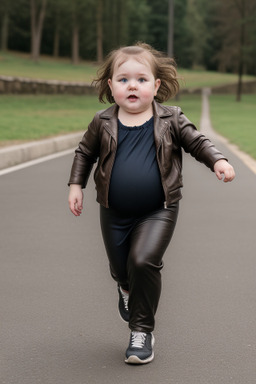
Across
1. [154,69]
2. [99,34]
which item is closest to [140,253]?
[154,69]

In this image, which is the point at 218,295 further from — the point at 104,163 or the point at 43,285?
the point at 104,163

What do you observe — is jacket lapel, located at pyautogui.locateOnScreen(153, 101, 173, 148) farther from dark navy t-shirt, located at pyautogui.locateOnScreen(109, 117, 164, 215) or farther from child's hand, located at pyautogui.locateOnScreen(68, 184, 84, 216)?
child's hand, located at pyautogui.locateOnScreen(68, 184, 84, 216)

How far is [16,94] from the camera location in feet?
128

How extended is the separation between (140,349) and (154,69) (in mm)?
1372

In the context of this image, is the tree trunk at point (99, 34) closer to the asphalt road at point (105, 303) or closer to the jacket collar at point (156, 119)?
the asphalt road at point (105, 303)

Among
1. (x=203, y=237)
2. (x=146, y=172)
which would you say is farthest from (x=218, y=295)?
(x=203, y=237)

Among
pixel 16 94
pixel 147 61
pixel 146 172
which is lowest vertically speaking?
pixel 16 94

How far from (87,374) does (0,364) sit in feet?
1.43

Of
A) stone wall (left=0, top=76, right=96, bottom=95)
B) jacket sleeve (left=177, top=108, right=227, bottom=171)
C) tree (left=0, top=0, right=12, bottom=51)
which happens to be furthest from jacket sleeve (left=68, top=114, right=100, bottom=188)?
tree (left=0, top=0, right=12, bottom=51)

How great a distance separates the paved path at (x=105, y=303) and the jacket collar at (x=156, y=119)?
3.62 ft

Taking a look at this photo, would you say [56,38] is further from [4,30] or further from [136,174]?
[136,174]

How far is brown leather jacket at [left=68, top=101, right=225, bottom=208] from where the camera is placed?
378 centimetres

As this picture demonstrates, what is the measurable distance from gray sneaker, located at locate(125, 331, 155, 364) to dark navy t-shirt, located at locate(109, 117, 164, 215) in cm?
61

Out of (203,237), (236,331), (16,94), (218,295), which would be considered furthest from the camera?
(16,94)
